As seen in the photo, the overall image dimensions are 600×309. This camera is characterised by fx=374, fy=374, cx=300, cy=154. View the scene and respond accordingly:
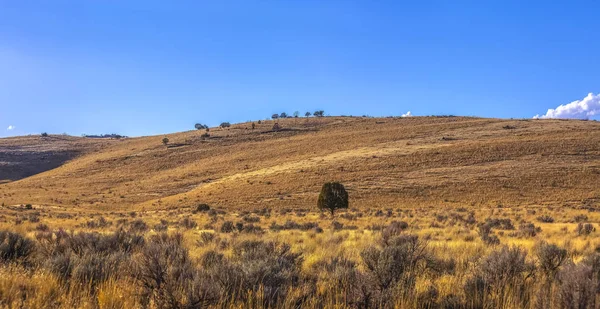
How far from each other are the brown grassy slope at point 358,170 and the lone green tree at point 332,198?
1256 centimetres

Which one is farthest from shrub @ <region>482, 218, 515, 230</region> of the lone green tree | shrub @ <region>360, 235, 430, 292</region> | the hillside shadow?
the hillside shadow

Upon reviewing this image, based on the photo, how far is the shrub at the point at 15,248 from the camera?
747 cm

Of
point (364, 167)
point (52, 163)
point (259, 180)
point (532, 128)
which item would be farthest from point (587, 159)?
point (52, 163)

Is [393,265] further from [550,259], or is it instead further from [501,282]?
[550,259]

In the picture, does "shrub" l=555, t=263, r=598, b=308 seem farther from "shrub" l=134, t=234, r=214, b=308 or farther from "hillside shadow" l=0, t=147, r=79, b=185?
"hillside shadow" l=0, t=147, r=79, b=185

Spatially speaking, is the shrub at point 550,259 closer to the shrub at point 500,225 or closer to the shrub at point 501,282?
the shrub at point 501,282

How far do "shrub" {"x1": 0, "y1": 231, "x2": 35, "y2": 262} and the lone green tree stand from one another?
26.5m

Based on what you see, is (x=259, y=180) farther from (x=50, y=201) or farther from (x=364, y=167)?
(x=50, y=201)

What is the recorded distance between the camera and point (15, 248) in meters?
7.83

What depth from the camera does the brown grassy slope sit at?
50000 mm

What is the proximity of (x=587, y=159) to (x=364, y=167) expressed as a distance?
34922 millimetres

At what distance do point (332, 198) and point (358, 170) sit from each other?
30.8 metres

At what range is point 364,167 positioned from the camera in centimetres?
6456

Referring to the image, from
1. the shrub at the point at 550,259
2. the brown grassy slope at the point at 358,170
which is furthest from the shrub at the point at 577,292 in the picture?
the brown grassy slope at the point at 358,170
